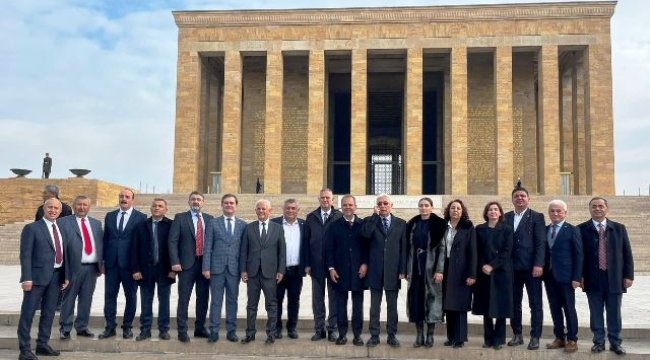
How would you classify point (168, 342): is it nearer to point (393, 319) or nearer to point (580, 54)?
point (393, 319)

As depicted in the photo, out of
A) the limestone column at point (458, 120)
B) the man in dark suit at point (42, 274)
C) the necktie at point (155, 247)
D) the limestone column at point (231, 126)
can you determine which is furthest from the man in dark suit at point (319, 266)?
the limestone column at point (231, 126)

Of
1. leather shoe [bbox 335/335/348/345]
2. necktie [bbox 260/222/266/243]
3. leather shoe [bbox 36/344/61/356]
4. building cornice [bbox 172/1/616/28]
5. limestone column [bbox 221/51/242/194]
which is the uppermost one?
building cornice [bbox 172/1/616/28]

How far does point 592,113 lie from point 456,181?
6.11 meters

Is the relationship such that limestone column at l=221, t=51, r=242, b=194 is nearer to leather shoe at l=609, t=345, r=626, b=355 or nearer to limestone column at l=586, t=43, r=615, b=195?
limestone column at l=586, t=43, r=615, b=195

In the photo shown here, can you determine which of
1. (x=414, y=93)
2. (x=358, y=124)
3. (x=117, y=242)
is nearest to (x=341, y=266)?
(x=117, y=242)

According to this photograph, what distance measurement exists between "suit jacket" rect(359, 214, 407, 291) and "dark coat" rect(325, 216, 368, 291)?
0.11 m

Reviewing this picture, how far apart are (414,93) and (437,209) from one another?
7093 mm

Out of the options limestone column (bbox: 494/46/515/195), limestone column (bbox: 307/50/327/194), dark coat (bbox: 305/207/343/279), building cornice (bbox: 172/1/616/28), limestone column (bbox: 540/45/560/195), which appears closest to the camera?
dark coat (bbox: 305/207/343/279)

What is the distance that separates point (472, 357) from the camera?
19.9ft

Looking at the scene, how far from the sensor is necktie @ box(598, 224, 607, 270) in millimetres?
6098

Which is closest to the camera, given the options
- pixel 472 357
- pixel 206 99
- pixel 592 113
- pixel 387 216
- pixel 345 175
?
pixel 472 357

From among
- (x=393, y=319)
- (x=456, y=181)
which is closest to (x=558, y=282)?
(x=393, y=319)

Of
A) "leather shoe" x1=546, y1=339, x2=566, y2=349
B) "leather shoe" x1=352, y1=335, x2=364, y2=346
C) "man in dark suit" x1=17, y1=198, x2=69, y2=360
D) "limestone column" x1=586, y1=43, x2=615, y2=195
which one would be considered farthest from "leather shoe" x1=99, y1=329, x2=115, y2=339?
"limestone column" x1=586, y1=43, x2=615, y2=195

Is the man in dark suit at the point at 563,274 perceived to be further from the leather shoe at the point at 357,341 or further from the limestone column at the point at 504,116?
the limestone column at the point at 504,116
